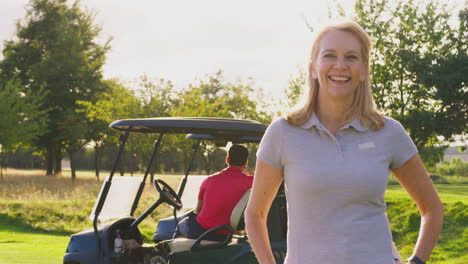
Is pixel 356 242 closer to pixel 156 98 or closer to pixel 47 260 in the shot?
pixel 47 260

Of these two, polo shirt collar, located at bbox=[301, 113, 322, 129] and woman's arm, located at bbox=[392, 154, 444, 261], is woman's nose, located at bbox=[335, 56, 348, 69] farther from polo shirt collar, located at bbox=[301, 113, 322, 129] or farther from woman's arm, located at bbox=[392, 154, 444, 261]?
woman's arm, located at bbox=[392, 154, 444, 261]

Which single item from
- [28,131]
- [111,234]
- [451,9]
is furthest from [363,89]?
[28,131]

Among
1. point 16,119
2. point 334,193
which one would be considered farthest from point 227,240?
point 16,119

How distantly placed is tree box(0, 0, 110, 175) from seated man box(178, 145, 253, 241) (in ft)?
103

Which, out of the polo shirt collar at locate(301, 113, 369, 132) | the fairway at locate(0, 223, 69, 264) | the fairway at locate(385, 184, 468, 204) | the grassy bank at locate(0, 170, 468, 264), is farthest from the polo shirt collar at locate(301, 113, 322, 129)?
the fairway at locate(385, 184, 468, 204)

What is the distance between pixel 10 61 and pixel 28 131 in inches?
319

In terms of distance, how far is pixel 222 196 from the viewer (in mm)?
6086

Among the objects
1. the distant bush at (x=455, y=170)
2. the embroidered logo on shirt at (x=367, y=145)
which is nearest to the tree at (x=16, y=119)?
the distant bush at (x=455, y=170)

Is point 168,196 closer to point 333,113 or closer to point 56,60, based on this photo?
point 333,113

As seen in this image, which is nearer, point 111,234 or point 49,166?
point 111,234

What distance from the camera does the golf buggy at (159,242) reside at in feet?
17.1

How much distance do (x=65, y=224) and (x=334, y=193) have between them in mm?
16270

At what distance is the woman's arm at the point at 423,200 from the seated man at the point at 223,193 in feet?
12.7

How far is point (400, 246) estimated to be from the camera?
1430 cm
